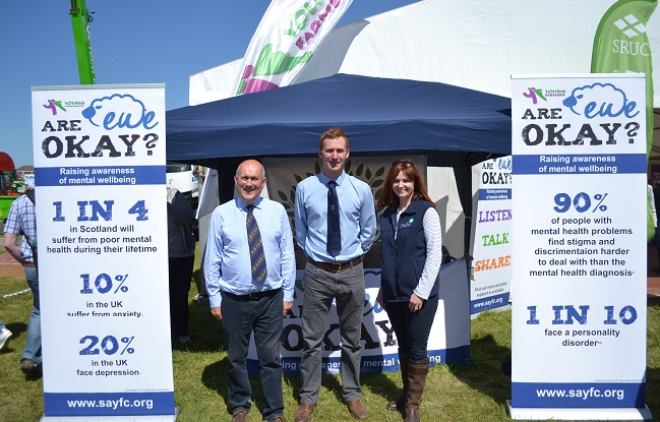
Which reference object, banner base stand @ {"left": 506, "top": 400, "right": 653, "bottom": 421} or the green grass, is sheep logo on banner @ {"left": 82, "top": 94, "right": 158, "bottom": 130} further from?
banner base stand @ {"left": 506, "top": 400, "right": 653, "bottom": 421}

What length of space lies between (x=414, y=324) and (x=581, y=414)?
1.19 metres

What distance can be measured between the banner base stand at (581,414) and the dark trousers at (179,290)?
2.93m

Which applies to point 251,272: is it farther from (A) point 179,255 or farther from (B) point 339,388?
(A) point 179,255

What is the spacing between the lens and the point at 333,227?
9.47 feet

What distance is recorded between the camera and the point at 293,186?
164 inches

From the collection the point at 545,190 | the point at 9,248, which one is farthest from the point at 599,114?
the point at 9,248

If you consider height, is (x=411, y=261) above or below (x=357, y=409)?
above

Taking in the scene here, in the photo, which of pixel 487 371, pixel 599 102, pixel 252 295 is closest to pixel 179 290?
pixel 252 295

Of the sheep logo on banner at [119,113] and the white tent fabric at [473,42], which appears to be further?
the white tent fabric at [473,42]

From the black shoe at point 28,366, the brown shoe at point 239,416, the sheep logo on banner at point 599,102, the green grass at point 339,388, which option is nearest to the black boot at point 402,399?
the green grass at point 339,388

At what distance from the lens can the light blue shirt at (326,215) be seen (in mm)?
2891

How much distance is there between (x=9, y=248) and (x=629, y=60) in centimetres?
580

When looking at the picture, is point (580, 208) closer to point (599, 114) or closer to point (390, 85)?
point (599, 114)

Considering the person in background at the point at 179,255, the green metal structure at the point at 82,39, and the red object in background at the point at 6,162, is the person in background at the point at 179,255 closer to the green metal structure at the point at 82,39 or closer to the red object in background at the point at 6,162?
the green metal structure at the point at 82,39
